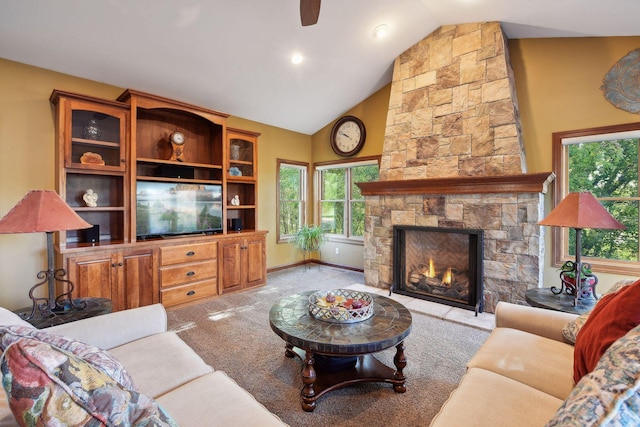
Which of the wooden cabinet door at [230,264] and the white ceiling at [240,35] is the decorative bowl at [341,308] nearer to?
the wooden cabinet door at [230,264]

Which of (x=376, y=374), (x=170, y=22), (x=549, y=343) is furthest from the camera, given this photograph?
(x=170, y=22)

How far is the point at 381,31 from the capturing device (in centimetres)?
351

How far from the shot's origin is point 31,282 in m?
3.02

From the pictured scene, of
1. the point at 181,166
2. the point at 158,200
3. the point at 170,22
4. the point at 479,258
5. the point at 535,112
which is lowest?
the point at 479,258

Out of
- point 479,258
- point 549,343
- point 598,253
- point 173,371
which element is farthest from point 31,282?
point 598,253

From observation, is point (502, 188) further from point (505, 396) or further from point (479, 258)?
point (505, 396)

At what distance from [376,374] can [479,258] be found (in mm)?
2036

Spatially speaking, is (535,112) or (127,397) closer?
(127,397)

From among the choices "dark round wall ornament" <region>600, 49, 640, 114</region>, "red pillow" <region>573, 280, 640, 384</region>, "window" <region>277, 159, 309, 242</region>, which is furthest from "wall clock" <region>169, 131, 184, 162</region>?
"dark round wall ornament" <region>600, 49, 640, 114</region>

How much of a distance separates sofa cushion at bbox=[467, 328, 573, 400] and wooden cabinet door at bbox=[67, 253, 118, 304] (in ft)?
10.9

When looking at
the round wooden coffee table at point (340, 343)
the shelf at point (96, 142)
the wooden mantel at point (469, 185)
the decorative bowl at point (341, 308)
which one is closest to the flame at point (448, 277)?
the wooden mantel at point (469, 185)

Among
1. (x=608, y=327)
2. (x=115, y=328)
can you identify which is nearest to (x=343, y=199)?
(x=115, y=328)

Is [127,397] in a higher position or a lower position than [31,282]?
higher

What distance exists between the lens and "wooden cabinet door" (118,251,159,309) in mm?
3113
